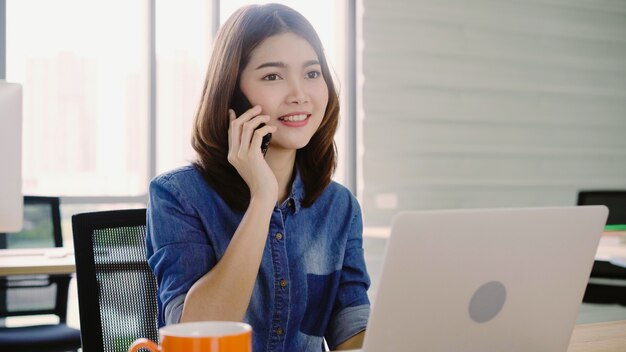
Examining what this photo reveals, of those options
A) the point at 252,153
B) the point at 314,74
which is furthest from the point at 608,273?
the point at 252,153

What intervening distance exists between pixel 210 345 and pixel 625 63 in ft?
17.4

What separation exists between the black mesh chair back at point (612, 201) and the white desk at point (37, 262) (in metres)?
2.47

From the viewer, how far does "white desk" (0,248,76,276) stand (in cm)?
211

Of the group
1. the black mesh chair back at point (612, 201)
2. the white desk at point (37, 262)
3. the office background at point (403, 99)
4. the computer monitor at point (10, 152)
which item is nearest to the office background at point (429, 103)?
the office background at point (403, 99)

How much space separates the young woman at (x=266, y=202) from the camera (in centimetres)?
126

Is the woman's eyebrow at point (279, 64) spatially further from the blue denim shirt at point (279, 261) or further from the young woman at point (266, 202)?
the blue denim shirt at point (279, 261)

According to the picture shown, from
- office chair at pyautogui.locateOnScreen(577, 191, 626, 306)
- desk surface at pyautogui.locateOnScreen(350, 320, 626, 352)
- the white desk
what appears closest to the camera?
desk surface at pyautogui.locateOnScreen(350, 320, 626, 352)

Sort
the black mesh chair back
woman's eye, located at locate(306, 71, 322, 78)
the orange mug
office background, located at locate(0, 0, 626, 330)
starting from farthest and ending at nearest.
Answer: office background, located at locate(0, 0, 626, 330) < the black mesh chair back < woman's eye, located at locate(306, 71, 322, 78) < the orange mug

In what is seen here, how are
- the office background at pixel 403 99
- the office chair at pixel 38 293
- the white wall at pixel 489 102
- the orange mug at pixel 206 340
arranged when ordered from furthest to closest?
the white wall at pixel 489 102
the office background at pixel 403 99
the office chair at pixel 38 293
the orange mug at pixel 206 340

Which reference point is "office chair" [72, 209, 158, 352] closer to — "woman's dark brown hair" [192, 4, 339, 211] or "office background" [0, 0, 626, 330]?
"woman's dark brown hair" [192, 4, 339, 211]

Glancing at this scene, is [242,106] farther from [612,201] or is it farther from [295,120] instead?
[612,201]

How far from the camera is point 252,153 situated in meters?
1.30

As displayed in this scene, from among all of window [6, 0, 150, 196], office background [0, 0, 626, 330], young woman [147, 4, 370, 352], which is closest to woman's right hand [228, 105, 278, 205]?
young woman [147, 4, 370, 352]

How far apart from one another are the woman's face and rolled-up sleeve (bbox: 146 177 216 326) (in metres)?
0.22
